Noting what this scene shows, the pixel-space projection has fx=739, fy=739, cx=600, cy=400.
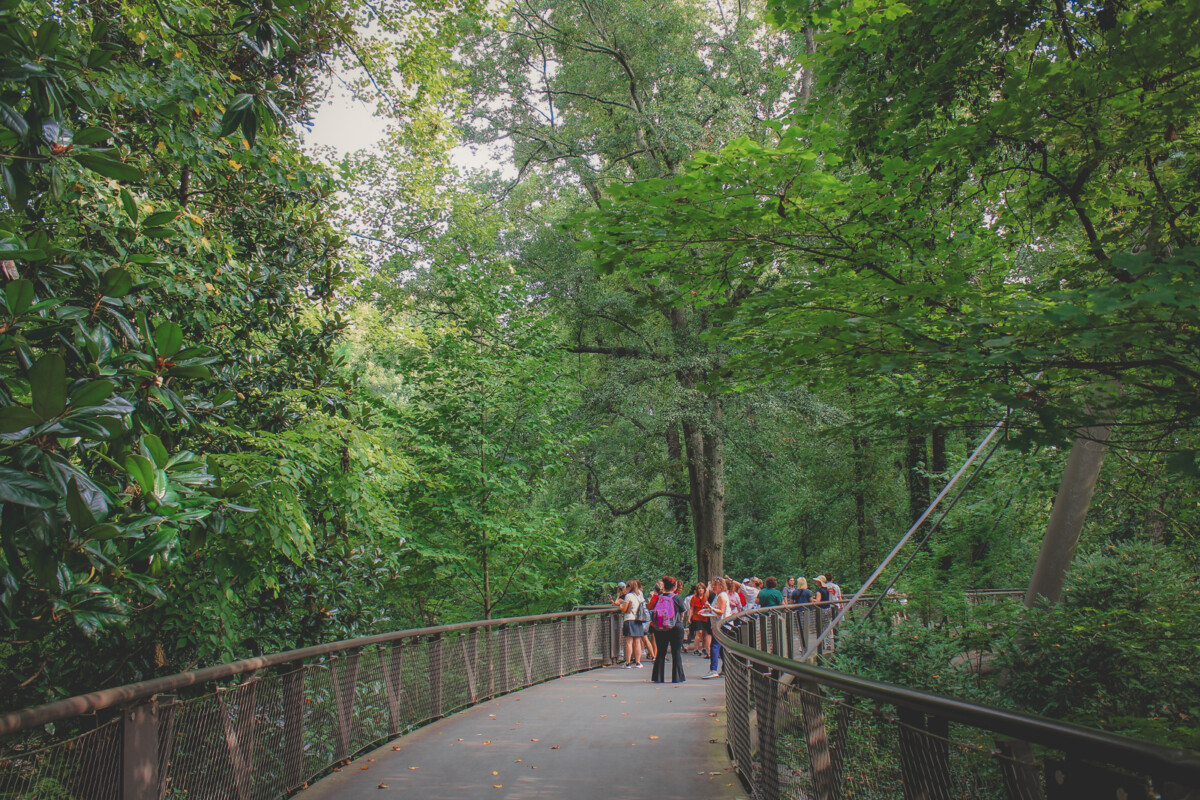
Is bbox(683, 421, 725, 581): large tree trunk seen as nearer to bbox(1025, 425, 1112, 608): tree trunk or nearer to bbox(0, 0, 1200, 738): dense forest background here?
bbox(0, 0, 1200, 738): dense forest background

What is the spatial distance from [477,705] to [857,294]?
740cm

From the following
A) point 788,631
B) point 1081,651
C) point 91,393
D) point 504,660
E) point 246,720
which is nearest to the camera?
point 91,393

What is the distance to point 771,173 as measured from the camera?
5.49m

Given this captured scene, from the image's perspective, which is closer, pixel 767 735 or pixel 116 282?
pixel 116 282

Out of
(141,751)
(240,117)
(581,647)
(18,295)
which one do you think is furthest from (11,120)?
(581,647)

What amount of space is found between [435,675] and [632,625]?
6602 millimetres

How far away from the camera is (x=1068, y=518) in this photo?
887 centimetres

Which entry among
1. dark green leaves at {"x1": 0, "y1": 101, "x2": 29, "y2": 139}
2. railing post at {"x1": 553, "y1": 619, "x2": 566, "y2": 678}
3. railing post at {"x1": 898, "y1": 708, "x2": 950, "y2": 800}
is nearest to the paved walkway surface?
railing post at {"x1": 898, "y1": 708, "x2": 950, "y2": 800}

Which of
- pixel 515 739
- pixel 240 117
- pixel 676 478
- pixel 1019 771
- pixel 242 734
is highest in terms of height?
pixel 240 117

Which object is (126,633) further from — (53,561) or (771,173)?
(771,173)

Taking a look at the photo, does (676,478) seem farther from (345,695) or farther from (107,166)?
(107,166)

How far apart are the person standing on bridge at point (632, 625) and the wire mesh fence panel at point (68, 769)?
11.1 meters

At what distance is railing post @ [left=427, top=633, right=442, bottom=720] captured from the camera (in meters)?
8.65

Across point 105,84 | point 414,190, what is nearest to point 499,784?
point 105,84
